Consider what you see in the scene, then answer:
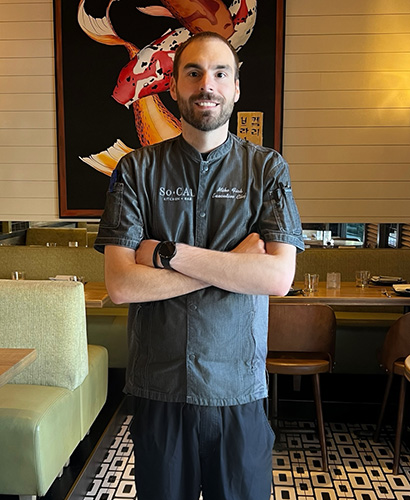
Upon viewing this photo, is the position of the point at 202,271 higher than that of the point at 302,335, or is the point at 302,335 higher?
the point at 202,271

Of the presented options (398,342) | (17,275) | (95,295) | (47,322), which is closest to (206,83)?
(47,322)

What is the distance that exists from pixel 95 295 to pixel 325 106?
2.45m

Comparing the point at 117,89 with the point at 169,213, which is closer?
the point at 169,213

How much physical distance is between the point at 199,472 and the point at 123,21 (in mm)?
3901

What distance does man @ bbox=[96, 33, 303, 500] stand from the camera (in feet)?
4.85

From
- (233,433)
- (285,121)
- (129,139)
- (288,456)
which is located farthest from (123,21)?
(233,433)

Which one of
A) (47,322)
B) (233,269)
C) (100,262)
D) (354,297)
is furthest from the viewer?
(100,262)

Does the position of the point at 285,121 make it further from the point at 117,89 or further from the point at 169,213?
the point at 169,213

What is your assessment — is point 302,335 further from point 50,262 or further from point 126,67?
point 126,67

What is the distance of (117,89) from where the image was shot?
4.47 meters

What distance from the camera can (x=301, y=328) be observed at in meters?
3.02

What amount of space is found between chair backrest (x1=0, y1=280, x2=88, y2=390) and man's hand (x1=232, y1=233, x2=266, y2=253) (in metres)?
1.45

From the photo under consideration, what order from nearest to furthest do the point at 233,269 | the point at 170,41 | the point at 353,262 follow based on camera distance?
1. the point at 233,269
2. the point at 170,41
3. the point at 353,262

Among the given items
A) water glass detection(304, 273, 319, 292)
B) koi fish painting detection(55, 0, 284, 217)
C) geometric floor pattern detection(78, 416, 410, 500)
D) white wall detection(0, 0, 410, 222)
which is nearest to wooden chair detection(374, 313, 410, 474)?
geometric floor pattern detection(78, 416, 410, 500)
